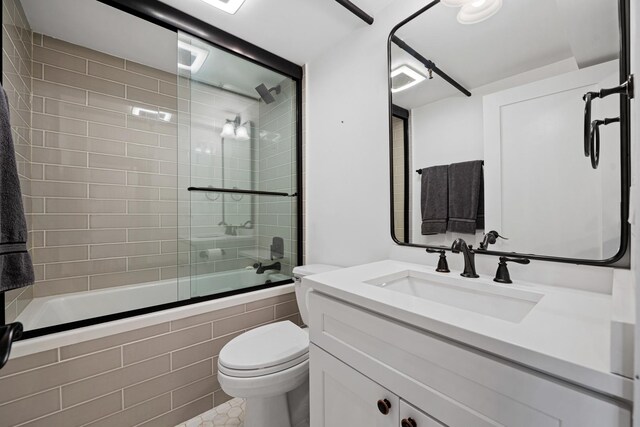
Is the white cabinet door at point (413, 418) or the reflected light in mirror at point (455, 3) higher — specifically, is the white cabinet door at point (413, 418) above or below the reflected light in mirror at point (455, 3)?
below

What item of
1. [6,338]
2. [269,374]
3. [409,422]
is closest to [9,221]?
[6,338]

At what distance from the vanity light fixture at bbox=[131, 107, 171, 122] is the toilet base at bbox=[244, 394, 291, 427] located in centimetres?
218

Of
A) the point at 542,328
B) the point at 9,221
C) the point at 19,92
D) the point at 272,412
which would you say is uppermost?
the point at 19,92

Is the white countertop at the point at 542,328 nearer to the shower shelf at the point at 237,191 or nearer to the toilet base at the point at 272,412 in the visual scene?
the toilet base at the point at 272,412

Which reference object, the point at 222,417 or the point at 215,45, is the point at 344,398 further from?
the point at 215,45

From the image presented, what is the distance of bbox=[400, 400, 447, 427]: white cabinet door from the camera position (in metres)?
0.64

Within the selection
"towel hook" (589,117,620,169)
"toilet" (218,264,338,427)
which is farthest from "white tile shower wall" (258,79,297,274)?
"towel hook" (589,117,620,169)

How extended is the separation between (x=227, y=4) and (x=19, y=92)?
48.9 inches

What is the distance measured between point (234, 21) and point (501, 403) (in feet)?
6.88

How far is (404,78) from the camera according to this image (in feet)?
4.53

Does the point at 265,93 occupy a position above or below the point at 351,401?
above

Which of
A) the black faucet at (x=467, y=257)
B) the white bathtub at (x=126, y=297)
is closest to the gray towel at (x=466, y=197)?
the black faucet at (x=467, y=257)

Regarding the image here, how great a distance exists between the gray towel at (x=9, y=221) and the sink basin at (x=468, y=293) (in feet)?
3.69

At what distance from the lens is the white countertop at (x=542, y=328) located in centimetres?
44
